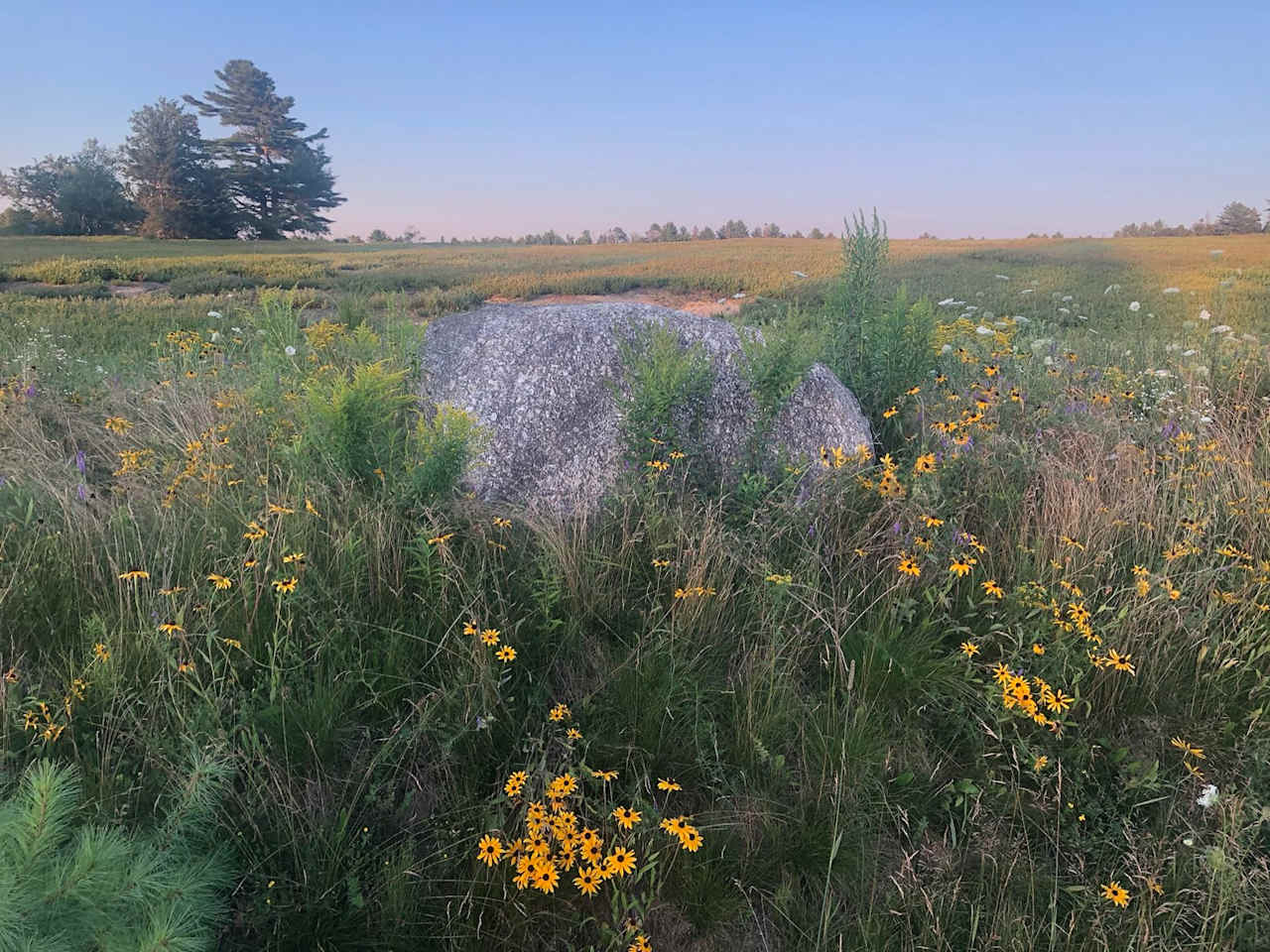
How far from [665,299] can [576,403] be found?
16.4 m

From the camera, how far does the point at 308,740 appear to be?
2164 millimetres

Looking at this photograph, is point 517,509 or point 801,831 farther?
point 517,509

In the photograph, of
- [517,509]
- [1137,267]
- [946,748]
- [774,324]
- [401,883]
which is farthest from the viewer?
[1137,267]

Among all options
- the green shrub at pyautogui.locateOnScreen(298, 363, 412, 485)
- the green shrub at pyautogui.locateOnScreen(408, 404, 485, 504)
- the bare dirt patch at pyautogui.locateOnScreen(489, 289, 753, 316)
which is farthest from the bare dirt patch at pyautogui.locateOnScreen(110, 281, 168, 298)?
the green shrub at pyautogui.locateOnScreen(408, 404, 485, 504)

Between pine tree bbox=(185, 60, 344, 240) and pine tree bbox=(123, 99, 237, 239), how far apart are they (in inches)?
39.3

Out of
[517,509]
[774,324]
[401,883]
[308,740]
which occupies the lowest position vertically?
[401,883]

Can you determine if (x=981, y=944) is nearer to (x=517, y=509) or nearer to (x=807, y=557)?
(x=807, y=557)

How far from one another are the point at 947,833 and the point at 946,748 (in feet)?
1.05

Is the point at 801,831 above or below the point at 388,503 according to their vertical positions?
below

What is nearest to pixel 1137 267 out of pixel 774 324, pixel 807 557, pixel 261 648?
pixel 774 324

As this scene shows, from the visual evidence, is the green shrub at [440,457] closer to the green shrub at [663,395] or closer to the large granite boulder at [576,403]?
the large granite boulder at [576,403]

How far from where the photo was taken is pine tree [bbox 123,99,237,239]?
119 ft

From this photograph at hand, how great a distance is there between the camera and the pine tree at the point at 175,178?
3641cm

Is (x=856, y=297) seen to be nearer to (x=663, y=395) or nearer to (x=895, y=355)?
(x=895, y=355)
